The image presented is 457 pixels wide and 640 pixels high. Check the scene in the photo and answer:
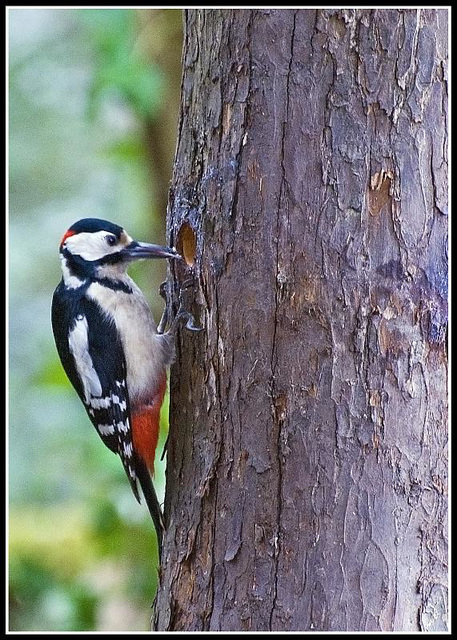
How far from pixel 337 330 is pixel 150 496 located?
0.98 metres

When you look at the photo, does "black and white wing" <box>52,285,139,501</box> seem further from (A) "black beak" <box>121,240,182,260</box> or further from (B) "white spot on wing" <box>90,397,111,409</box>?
(A) "black beak" <box>121,240,182,260</box>

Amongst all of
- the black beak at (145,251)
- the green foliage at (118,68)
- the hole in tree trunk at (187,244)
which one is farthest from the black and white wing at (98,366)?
the green foliage at (118,68)

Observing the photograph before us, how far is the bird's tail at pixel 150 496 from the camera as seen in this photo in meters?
2.68

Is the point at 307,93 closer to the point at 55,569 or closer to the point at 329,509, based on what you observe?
the point at 329,509

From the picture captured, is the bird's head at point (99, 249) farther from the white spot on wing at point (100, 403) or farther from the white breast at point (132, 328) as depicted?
the white spot on wing at point (100, 403)

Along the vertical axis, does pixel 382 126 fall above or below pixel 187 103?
below

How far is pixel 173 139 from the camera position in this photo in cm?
498

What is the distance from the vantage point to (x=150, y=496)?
9.18 ft

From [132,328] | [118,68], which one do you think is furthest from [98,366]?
[118,68]

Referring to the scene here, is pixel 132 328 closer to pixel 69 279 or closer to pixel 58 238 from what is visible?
pixel 69 279

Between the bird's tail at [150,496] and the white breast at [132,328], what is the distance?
0.78 feet

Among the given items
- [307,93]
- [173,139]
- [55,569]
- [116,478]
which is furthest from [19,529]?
[307,93]

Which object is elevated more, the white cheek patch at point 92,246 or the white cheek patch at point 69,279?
the white cheek patch at point 92,246

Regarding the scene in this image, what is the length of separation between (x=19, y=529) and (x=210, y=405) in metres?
2.74
